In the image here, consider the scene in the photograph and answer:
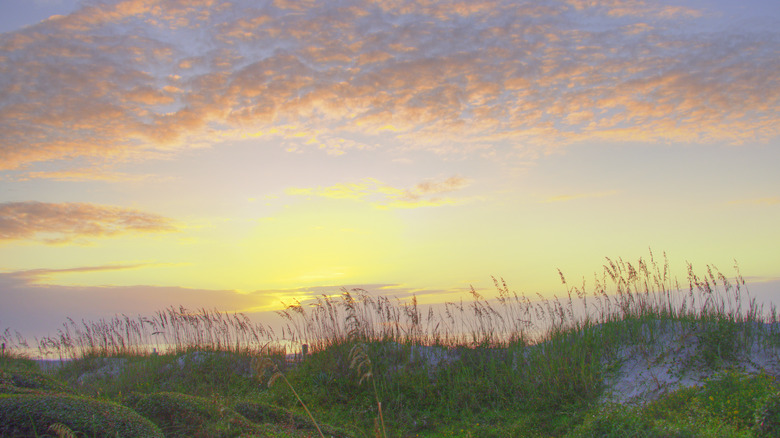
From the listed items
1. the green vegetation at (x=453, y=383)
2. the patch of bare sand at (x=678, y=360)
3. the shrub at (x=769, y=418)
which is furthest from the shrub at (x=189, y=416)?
the patch of bare sand at (x=678, y=360)

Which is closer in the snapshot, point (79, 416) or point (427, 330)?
point (79, 416)

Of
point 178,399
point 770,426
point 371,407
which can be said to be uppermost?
point 178,399

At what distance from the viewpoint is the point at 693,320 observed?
9992 mm

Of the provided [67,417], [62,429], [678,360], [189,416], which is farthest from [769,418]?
[67,417]

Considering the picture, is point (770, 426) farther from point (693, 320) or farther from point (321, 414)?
point (321, 414)

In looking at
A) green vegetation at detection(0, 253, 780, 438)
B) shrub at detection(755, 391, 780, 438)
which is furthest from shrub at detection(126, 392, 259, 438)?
shrub at detection(755, 391, 780, 438)

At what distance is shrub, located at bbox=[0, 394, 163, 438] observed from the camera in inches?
181

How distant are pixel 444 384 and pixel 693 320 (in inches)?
210

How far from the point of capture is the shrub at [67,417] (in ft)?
15.1

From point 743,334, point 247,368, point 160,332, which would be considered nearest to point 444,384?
point 247,368

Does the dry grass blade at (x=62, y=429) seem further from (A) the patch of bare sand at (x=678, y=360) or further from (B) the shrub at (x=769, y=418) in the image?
(A) the patch of bare sand at (x=678, y=360)

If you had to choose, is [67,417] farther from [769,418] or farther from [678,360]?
[678,360]

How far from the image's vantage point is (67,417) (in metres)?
4.79

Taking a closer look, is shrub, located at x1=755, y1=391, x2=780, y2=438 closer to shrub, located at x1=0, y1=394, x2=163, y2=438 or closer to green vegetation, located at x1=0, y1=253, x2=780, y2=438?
green vegetation, located at x1=0, y1=253, x2=780, y2=438
